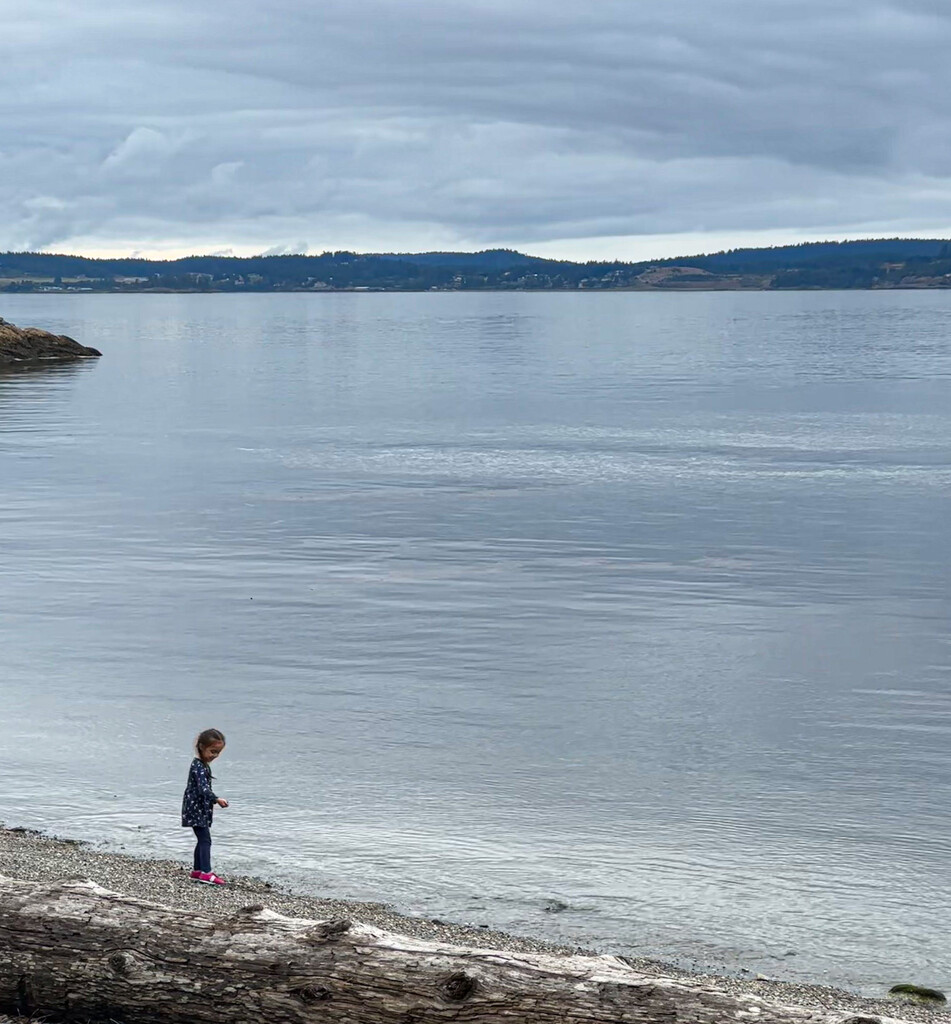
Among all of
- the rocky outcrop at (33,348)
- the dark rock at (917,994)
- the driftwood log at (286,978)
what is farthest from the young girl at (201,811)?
the rocky outcrop at (33,348)

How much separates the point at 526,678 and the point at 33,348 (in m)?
78.4

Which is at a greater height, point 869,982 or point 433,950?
point 433,950

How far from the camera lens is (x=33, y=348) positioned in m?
90.9

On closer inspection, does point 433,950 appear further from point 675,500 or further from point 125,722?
point 675,500

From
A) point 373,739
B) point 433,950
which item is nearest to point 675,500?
point 373,739

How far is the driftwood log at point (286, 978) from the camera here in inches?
306

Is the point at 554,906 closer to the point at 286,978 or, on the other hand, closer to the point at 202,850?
the point at 202,850

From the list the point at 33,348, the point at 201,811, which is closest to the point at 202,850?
the point at 201,811

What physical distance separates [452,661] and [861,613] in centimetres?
664

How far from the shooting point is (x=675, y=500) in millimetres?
33594

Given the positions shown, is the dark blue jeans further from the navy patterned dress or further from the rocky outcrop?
the rocky outcrop

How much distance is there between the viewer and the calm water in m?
12.4

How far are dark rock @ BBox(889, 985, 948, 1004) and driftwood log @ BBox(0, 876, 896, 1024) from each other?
2.77m

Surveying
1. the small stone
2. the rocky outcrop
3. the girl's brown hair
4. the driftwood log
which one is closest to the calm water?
the small stone
